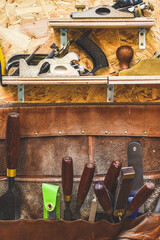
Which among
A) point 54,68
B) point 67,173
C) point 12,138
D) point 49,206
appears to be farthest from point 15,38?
point 49,206

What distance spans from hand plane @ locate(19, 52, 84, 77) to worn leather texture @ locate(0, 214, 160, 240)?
2.35 ft

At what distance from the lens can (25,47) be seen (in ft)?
5.05

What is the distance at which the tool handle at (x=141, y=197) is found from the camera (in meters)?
1.07

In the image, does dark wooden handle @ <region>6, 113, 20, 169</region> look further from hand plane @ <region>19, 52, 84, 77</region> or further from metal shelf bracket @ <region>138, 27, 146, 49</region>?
metal shelf bracket @ <region>138, 27, 146, 49</region>

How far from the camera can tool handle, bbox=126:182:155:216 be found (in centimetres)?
107

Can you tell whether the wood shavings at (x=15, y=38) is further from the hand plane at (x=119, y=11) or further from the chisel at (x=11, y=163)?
the chisel at (x=11, y=163)

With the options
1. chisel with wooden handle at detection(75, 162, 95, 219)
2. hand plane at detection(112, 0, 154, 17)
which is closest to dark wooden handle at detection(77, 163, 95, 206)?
chisel with wooden handle at detection(75, 162, 95, 219)

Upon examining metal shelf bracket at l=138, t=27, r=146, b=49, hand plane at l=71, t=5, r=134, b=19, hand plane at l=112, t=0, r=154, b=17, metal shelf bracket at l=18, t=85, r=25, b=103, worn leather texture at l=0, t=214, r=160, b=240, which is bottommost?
worn leather texture at l=0, t=214, r=160, b=240

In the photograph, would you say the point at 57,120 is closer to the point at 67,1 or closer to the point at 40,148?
the point at 40,148

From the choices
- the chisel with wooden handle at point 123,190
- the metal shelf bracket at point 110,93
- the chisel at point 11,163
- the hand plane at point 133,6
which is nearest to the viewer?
the chisel with wooden handle at point 123,190

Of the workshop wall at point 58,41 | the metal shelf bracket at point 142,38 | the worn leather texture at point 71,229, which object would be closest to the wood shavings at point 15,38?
the workshop wall at point 58,41

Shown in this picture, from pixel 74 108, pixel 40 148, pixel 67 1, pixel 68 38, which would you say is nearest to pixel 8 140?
pixel 40 148

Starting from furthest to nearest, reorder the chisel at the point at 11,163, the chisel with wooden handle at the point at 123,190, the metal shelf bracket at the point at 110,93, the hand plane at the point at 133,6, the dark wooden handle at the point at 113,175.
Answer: the metal shelf bracket at the point at 110,93, the hand plane at the point at 133,6, the chisel at the point at 11,163, the dark wooden handle at the point at 113,175, the chisel with wooden handle at the point at 123,190

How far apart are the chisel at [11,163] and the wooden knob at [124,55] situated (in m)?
0.64
